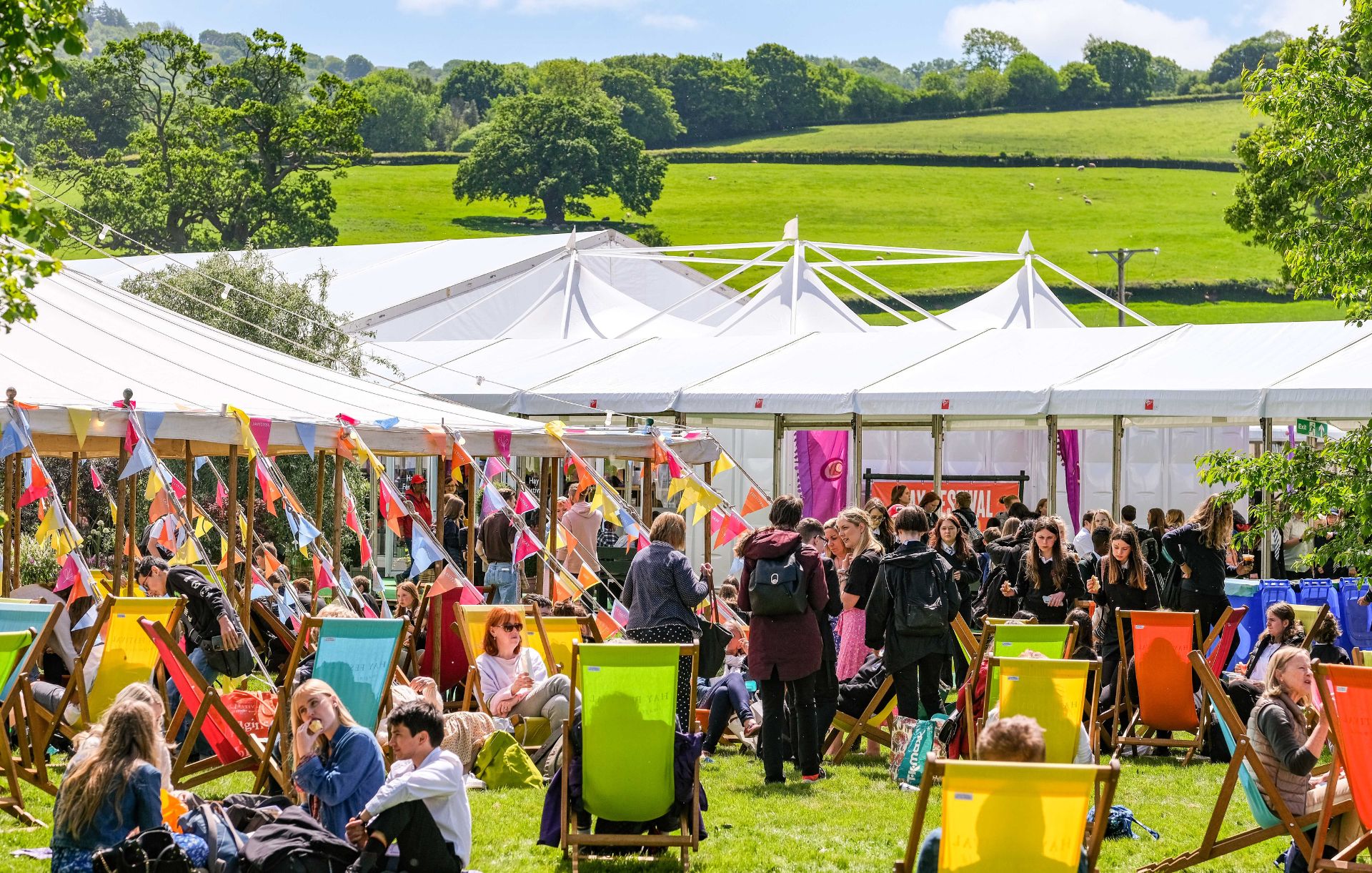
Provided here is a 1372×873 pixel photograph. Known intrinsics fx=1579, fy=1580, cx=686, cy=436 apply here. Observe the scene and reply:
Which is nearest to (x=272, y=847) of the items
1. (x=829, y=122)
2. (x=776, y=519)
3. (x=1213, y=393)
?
(x=776, y=519)

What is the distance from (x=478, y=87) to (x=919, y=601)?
95160 millimetres

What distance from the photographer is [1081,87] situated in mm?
90500

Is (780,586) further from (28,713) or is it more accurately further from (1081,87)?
(1081,87)

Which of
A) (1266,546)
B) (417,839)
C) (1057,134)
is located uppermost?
(1057,134)

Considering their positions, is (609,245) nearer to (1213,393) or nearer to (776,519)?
(1213,393)

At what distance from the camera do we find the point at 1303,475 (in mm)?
8195

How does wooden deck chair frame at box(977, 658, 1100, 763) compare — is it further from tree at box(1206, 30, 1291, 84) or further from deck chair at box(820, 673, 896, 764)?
tree at box(1206, 30, 1291, 84)

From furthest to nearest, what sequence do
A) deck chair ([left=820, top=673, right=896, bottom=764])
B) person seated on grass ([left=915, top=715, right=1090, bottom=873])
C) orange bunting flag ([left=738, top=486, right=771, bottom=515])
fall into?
orange bunting flag ([left=738, top=486, right=771, bottom=515]) → deck chair ([left=820, top=673, right=896, bottom=764]) → person seated on grass ([left=915, top=715, right=1090, bottom=873])

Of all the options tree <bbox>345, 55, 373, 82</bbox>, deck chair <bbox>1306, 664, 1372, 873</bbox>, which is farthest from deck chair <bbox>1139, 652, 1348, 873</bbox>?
tree <bbox>345, 55, 373, 82</bbox>

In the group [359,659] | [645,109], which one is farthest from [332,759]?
[645,109]

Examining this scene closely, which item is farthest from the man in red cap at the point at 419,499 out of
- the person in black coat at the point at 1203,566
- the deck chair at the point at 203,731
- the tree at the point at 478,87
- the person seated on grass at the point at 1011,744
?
the tree at the point at 478,87

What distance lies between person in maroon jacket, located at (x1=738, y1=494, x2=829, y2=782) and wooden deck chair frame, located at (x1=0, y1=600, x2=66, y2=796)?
3.12 metres

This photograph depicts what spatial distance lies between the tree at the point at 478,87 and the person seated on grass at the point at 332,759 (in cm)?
9628

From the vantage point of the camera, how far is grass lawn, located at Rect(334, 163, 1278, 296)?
62.0m
